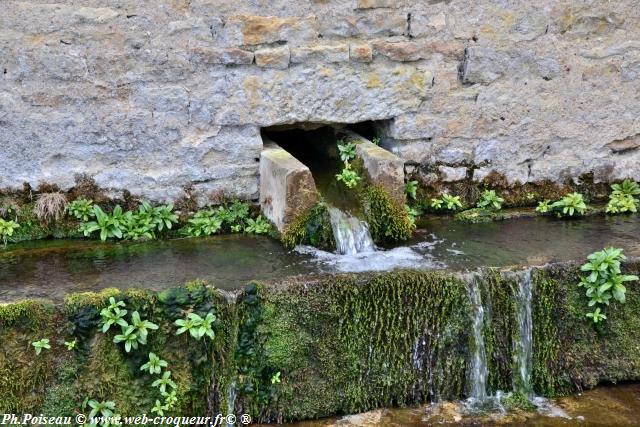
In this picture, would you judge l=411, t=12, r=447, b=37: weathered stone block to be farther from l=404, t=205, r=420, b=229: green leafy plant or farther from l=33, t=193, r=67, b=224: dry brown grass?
l=33, t=193, r=67, b=224: dry brown grass

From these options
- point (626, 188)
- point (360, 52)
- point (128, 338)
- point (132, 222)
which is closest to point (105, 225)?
point (132, 222)

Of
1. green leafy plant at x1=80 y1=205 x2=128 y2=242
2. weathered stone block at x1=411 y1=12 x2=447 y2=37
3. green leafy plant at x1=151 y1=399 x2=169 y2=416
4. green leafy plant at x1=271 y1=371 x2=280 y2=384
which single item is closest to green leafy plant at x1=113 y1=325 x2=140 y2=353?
green leafy plant at x1=151 y1=399 x2=169 y2=416

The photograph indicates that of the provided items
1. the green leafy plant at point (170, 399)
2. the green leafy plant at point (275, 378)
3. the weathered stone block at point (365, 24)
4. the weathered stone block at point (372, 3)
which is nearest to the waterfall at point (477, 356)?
the green leafy plant at point (275, 378)

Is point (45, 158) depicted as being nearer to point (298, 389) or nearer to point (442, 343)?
point (298, 389)

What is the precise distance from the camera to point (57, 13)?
15.1ft

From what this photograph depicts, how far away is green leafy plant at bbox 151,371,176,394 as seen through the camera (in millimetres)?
3807

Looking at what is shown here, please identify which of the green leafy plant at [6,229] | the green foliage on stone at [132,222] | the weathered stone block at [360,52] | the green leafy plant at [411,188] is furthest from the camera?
the green leafy plant at [411,188]

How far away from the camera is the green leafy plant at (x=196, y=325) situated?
3.82 metres

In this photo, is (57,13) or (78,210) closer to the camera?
(57,13)

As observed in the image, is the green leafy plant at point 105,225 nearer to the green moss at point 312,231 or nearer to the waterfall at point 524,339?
the green moss at point 312,231

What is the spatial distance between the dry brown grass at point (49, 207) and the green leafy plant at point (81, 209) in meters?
0.05

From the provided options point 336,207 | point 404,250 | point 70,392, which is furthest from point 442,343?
point 70,392

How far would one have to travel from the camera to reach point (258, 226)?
16.5 feet

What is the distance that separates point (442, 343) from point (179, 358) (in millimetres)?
1389
